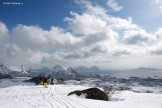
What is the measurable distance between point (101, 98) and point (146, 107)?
641 centimetres

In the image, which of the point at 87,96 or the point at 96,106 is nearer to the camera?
the point at 96,106

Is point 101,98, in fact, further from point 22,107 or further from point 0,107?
point 0,107

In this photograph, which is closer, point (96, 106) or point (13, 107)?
point (96, 106)

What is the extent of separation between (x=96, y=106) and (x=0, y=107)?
8542 millimetres

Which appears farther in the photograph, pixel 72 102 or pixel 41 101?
pixel 41 101

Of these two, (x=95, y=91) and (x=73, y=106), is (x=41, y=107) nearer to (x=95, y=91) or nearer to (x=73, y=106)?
(x=73, y=106)

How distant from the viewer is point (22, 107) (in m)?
16.7

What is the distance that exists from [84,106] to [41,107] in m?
3.47

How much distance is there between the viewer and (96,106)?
52.3ft

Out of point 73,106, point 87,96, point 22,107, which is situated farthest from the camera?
point 87,96

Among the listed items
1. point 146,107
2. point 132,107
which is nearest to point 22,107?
point 132,107

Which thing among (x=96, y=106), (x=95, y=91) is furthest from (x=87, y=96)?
(x=96, y=106)

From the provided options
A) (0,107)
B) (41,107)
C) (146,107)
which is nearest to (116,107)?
(146,107)

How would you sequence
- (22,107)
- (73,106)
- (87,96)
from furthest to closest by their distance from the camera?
(87,96)
(22,107)
(73,106)
